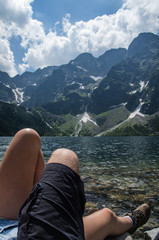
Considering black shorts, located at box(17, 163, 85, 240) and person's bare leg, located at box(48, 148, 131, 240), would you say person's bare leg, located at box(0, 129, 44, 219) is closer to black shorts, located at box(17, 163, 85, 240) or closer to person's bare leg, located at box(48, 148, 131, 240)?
person's bare leg, located at box(48, 148, 131, 240)

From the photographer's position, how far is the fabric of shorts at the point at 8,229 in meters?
2.68

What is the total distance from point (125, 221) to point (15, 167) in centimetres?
313

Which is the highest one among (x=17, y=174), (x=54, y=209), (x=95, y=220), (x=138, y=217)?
(x=54, y=209)

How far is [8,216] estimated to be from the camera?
3.32 metres

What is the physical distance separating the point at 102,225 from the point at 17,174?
→ 1992mm

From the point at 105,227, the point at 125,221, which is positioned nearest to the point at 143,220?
the point at 125,221

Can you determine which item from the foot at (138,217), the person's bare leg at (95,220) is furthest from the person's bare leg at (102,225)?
the foot at (138,217)

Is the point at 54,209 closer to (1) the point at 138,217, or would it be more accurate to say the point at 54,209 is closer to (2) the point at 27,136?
(2) the point at 27,136

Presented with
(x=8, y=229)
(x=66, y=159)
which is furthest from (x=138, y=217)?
(x=66, y=159)

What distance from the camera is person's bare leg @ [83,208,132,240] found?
Result: 313 cm

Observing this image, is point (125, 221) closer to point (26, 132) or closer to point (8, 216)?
point (8, 216)

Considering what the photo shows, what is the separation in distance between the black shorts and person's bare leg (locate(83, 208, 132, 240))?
1039 millimetres

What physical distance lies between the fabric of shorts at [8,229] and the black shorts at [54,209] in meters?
0.94

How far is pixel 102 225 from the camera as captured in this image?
3432 millimetres
